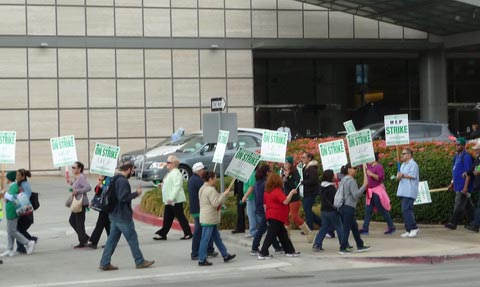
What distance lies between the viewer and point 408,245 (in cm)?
1675

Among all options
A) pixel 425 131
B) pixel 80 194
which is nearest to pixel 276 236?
pixel 80 194

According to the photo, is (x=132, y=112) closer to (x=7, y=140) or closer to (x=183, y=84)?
(x=183, y=84)

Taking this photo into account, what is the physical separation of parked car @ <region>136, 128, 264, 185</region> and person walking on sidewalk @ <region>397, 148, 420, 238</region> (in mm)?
9253

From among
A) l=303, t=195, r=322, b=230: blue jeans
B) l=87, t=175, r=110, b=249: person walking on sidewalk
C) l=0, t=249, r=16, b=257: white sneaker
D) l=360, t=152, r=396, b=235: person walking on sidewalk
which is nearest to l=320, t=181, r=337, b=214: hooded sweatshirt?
l=303, t=195, r=322, b=230: blue jeans

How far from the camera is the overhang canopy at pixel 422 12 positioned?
34562 mm

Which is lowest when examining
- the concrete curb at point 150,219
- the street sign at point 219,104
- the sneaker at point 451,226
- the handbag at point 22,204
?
the sneaker at point 451,226

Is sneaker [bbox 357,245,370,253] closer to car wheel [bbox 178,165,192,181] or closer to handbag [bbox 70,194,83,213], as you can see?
handbag [bbox 70,194,83,213]

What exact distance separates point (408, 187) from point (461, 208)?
1.61 metres

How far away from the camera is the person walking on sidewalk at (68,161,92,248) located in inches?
667

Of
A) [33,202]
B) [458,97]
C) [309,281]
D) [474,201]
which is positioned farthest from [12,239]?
[458,97]

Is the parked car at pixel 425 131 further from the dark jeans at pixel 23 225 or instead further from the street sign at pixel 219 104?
the dark jeans at pixel 23 225

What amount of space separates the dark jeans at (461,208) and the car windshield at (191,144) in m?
10.2

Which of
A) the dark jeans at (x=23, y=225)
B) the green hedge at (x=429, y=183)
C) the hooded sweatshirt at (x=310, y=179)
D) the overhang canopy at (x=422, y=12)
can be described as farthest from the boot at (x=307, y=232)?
the overhang canopy at (x=422, y=12)

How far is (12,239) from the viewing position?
54.2 feet
